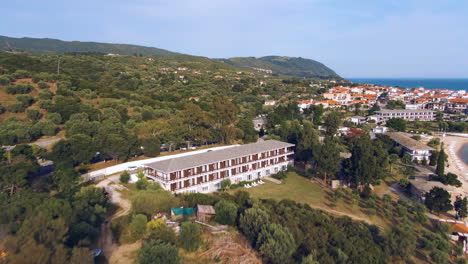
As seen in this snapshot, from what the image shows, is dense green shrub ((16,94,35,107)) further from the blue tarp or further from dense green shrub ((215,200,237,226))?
dense green shrub ((215,200,237,226))

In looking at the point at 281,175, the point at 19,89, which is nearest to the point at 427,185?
the point at 281,175

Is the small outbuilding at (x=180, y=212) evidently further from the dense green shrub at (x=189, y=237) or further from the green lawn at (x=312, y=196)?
the green lawn at (x=312, y=196)

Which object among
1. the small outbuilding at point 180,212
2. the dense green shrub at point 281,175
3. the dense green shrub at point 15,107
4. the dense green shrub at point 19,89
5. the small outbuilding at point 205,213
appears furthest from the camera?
the dense green shrub at point 19,89

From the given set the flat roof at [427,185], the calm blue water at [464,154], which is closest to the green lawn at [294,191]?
the flat roof at [427,185]

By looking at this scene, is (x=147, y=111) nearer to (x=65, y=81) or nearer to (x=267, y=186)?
(x=65, y=81)

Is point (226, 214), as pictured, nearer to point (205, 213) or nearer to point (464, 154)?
point (205, 213)

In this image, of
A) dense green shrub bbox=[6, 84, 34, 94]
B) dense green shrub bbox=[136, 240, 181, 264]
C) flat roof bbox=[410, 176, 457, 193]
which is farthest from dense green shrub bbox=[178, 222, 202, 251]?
dense green shrub bbox=[6, 84, 34, 94]
